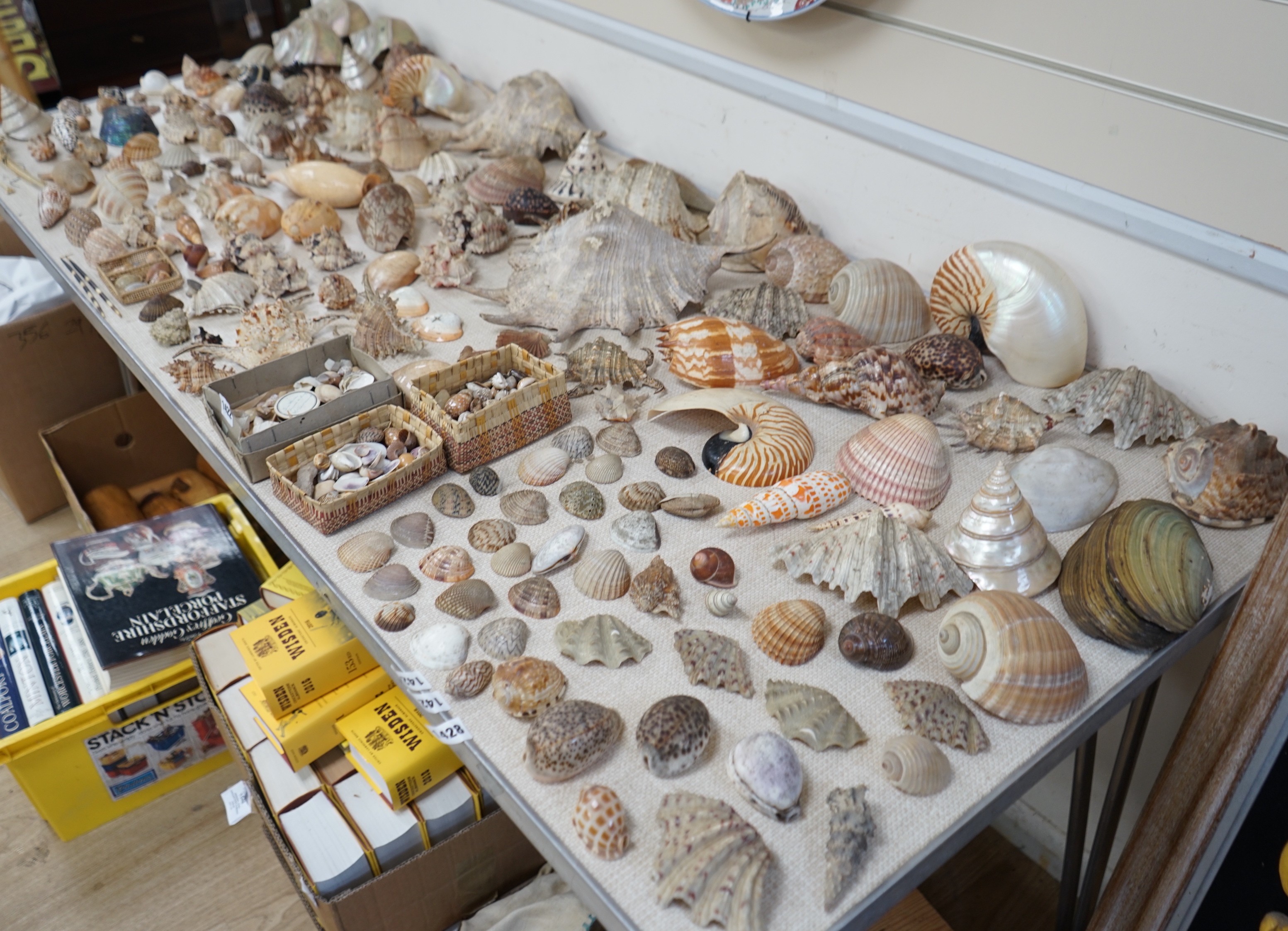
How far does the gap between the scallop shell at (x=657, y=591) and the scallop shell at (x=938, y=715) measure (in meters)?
0.31

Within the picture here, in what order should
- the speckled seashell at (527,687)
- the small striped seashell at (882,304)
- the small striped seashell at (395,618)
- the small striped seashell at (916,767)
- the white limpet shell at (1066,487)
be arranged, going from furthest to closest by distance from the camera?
the small striped seashell at (882,304), the white limpet shell at (1066,487), the small striped seashell at (395,618), the speckled seashell at (527,687), the small striped seashell at (916,767)

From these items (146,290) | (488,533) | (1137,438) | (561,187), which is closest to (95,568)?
(146,290)

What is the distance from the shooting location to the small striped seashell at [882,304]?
1.73 meters

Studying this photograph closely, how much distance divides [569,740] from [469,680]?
7.0 inches

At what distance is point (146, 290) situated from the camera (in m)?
1.95

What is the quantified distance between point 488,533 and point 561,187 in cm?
117

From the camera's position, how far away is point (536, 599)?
1.26 metres

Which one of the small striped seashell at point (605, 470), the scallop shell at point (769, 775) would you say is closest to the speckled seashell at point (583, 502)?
the small striped seashell at point (605, 470)

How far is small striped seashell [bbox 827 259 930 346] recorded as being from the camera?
1.73 m

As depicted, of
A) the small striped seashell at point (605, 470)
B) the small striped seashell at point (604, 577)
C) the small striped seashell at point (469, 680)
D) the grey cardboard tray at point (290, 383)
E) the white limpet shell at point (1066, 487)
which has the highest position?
the grey cardboard tray at point (290, 383)

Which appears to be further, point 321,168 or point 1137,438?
point 321,168

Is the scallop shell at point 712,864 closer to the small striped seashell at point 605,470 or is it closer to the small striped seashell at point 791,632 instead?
the small striped seashell at point 791,632

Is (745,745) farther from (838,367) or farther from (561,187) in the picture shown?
(561,187)

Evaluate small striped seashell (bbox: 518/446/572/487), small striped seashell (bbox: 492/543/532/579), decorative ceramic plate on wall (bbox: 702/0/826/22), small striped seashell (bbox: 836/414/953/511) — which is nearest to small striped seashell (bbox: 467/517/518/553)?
small striped seashell (bbox: 492/543/532/579)
